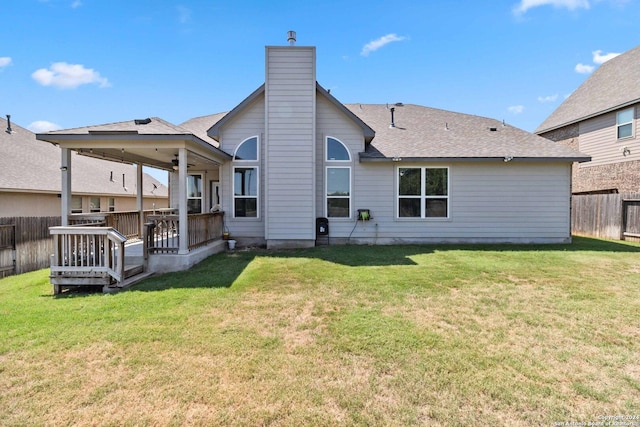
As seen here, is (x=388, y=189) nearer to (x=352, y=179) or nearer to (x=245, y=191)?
(x=352, y=179)

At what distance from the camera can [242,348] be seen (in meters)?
3.29

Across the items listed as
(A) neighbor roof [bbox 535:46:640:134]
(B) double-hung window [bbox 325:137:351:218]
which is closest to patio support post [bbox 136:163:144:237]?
(B) double-hung window [bbox 325:137:351:218]

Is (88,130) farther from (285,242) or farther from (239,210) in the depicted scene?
(285,242)

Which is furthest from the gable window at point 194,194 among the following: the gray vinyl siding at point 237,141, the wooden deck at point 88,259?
the wooden deck at point 88,259

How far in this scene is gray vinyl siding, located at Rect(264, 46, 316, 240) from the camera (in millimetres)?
9273

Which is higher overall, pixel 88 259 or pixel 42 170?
pixel 42 170

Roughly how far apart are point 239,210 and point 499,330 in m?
7.96

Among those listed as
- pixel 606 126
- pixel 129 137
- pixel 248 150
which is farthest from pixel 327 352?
pixel 606 126

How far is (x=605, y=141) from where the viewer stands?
14414 mm

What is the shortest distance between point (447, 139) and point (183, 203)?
903 centimetres

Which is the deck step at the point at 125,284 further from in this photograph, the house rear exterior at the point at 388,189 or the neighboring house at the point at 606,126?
the neighboring house at the point at 606,126

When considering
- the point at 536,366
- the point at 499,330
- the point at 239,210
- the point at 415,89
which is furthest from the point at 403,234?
the point at 415,89

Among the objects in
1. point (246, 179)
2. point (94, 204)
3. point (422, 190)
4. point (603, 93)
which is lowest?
point (94, 204)

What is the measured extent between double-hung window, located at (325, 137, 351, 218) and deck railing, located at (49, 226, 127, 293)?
606 centimetres
